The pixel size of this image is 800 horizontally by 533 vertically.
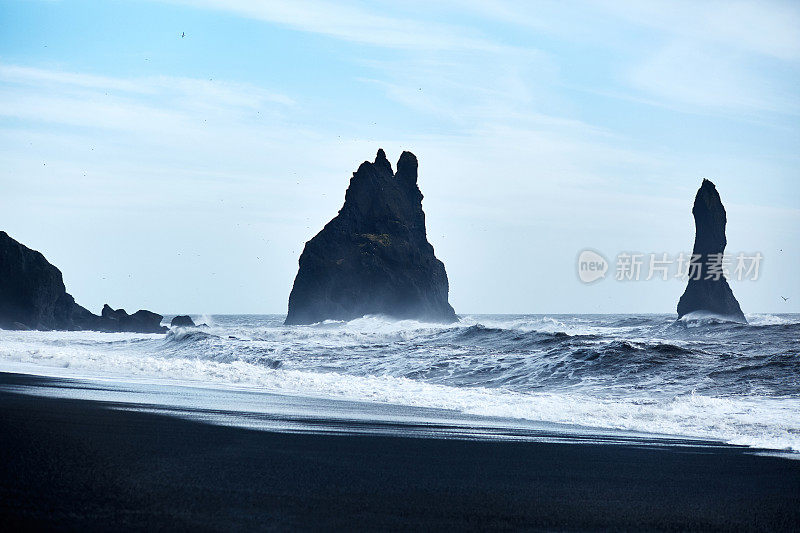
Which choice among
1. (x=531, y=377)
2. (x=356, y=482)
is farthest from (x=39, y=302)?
(x=356, y=482)

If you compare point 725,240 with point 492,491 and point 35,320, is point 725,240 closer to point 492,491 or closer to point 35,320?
point 35,320

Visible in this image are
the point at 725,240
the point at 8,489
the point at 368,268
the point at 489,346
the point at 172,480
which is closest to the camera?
the point at 8,489

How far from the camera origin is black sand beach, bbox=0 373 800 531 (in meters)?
5.23

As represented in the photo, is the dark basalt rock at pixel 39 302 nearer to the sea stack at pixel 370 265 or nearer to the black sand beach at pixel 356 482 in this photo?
the sea stack at pixel 370 265

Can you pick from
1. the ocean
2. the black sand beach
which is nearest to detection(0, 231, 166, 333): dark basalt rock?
the ocean

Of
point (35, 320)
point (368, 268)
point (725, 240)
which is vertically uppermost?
point (725, 240)

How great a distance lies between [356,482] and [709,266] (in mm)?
83543

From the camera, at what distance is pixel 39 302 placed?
217 feet

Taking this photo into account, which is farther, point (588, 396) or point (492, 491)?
point (588, 396)

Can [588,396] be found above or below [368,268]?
below

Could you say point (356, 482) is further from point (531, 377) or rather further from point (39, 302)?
point (39, 302)

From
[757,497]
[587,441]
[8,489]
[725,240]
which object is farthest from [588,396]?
[725,240]

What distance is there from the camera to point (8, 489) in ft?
17.5

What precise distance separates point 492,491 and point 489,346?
23.4 m
